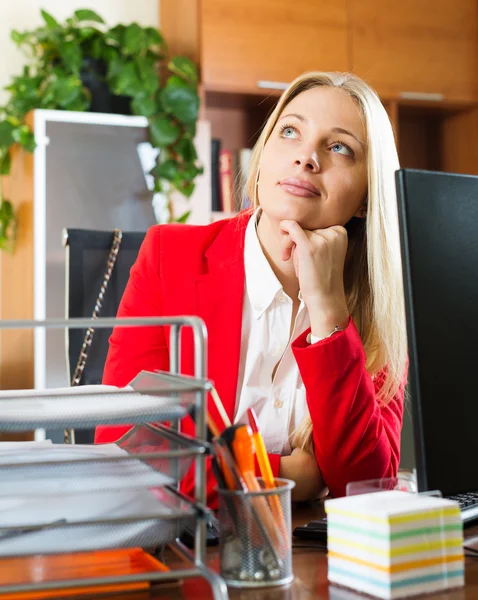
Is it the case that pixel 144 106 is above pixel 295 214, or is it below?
above

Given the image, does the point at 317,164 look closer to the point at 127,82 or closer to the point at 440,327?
the point at 440,327

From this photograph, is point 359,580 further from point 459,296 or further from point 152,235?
point 152,235

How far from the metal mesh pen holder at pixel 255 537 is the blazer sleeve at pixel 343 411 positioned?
1.30 feet

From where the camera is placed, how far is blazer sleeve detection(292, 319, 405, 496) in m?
1.11

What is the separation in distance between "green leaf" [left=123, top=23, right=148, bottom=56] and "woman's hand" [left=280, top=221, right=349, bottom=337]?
7.19 feet

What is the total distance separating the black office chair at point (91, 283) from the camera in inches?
77.8

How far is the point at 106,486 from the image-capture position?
2.08 ft

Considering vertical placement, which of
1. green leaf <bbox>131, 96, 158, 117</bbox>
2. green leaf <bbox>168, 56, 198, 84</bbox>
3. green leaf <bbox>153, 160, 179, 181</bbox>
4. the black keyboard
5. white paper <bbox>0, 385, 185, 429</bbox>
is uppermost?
green leaf <bbox>168, 56, 198, 84</bbox>

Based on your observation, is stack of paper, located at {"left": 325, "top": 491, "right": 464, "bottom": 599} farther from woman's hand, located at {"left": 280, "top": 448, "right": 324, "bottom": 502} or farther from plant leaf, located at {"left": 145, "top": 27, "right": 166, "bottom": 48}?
plant leaf, located at {"left": 145, "top": 27, "right": 166, "bottom": 48}

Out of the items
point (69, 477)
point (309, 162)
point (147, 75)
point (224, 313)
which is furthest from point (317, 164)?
point (147, 75)

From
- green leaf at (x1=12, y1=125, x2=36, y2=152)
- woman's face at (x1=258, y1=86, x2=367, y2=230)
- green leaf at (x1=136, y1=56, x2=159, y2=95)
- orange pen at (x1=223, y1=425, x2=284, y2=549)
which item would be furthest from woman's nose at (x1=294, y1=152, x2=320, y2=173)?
green leaf at (x1=136, y1=56, x2=159, y2=95)

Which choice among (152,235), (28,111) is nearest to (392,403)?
(152,235)

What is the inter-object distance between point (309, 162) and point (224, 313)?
0.28m

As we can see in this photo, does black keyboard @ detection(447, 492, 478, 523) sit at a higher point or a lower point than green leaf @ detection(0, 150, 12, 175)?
lower
